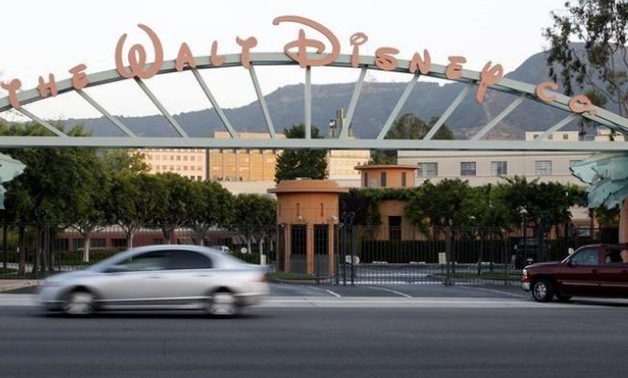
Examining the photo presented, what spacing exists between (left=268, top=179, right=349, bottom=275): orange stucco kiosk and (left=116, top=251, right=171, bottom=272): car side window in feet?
106

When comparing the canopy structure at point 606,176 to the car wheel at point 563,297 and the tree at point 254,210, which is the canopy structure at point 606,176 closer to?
the car wheel at point 563,297

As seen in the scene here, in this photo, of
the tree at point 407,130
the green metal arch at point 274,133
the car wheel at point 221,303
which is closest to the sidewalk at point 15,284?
the green metal arch at point 274,133

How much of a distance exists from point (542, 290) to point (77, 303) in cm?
1336

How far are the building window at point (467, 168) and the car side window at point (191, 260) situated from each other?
7001 centimetres

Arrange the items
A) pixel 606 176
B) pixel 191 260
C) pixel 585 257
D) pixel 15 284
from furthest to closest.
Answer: pixel 15 284
pixel 606 176
pixel 585 257
pixel 191 260

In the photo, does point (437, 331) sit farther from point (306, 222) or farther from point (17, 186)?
point (306, 222)

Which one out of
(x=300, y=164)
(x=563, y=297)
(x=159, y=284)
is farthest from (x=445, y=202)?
(x=159, y=284)

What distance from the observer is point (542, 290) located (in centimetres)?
2905

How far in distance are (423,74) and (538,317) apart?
32.8 ft

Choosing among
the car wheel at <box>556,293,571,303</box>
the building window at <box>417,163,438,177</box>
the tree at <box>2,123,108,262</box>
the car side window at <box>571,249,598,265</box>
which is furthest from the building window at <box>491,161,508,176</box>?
the car side window at <box>571,249,598,265</box>

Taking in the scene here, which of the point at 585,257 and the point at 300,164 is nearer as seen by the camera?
the point at 585,257

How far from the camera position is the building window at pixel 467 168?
8994 centimetres

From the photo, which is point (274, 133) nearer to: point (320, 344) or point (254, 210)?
point (320, 344)

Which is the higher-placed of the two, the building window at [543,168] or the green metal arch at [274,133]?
the building window at [543,168]
